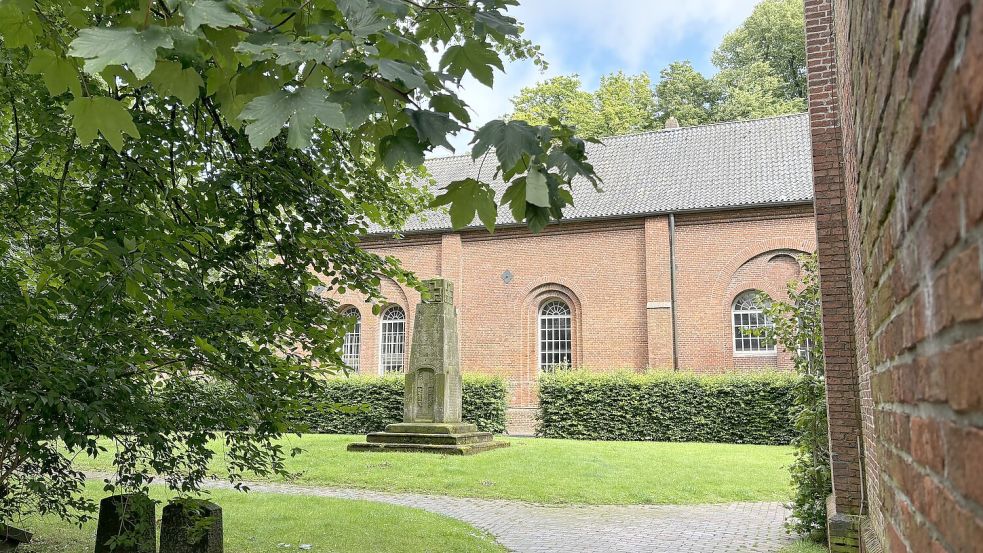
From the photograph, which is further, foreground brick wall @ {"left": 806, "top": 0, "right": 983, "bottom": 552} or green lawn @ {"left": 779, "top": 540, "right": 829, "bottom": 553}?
green lawn @ {"left": 779, "top": 540, "right": 829, "bottom": 553}

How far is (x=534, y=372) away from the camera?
79.3 feet

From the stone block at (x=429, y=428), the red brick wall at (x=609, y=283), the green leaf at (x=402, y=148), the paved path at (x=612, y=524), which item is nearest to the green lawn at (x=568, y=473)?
the paved path at (x=612, y=524)

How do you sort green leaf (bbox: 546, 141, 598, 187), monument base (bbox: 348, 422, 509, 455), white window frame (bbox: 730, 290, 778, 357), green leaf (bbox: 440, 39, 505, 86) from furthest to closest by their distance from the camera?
white window frame (bbox: 730, 290, 778, 357) < monument base (bbox: 348, 422, 509, 455) < green leaf (bbox: 440, 39, 505, 86) < green leaf (bbox: 546, 141, 598, 187)

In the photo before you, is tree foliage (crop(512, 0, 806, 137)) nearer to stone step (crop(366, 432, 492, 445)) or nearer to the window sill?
the window sill

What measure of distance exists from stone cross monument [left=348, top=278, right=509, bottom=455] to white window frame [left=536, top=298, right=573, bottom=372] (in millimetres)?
8623

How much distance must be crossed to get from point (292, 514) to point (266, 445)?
4320 millimetres

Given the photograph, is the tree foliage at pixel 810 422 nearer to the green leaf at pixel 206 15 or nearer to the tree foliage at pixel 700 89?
the green leaf at pixel 206 15

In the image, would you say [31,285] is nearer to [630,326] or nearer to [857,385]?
[857,385]

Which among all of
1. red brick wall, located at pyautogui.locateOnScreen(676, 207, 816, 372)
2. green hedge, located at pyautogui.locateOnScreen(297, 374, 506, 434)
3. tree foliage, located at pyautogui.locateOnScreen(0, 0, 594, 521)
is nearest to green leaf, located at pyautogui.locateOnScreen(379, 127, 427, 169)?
tree foliage, located at pyautogui.locateOnScreen(0, 0, 594, 521)

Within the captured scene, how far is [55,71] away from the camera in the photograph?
249cm

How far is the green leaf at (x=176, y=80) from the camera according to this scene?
246 cm

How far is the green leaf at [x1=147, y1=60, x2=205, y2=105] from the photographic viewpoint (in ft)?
8.06

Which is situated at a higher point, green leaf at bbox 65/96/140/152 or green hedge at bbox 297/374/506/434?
green leaf at bbox 65/96/140/152

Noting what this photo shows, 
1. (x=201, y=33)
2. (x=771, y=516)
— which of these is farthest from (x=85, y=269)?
(x=771, y=516)
